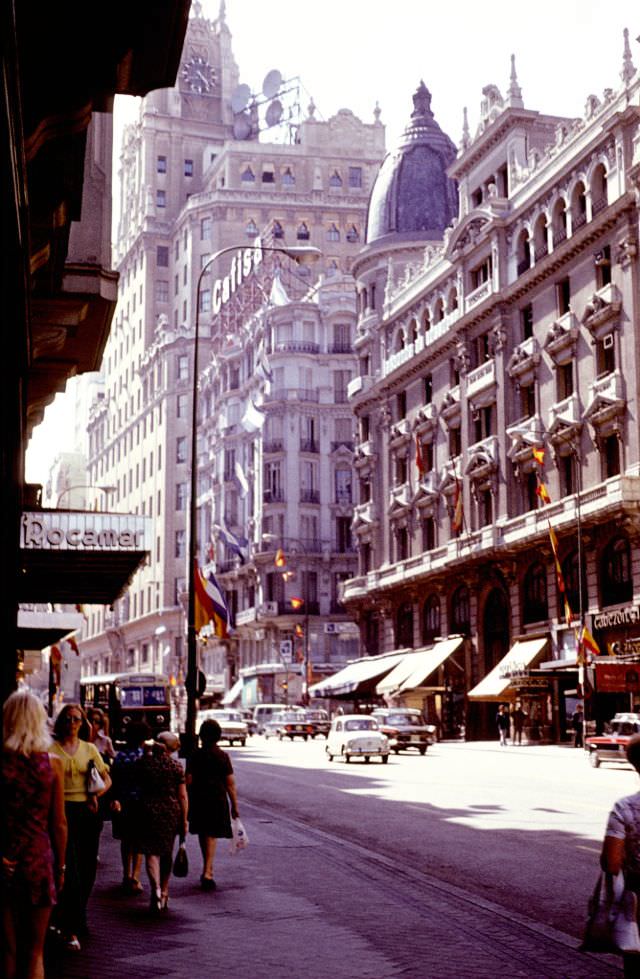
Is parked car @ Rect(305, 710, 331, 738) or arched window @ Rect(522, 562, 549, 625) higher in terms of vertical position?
arched window @ Rect(522, 562, 549, 625)

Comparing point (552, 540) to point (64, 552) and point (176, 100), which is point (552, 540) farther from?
point (176, 100)

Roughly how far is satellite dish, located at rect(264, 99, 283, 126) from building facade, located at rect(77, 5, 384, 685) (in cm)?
208

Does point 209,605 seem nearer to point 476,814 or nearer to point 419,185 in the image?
point 476,814

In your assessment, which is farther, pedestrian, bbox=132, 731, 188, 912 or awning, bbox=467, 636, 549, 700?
awning, bbox=467, 636, 549, 700

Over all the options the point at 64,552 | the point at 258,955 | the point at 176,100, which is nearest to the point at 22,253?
the point at 258,955

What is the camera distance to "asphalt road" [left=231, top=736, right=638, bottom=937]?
1445cm

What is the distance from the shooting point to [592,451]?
167 ft

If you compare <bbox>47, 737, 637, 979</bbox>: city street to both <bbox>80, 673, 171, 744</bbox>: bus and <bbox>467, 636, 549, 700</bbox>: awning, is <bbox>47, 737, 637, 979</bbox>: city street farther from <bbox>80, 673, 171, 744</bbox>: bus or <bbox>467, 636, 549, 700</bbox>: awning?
<bbox>80, 673, 171, 744</bbox>: bus

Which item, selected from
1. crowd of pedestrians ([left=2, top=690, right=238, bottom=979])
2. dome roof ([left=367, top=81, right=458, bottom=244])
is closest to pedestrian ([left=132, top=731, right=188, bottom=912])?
crowd of pedestrians ([left=2, top=690, right=238, bottom=979])

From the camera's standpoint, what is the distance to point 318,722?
66.9 m

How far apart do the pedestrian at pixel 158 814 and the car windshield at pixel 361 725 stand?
31461 millimetres

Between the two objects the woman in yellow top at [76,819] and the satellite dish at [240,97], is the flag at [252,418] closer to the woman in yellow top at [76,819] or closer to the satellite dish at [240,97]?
the satellite dish at [240,97]

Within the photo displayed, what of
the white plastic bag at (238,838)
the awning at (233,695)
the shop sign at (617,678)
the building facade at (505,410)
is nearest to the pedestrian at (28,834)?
the white plastic bag at (238,838)

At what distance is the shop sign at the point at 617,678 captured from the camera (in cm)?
4538
